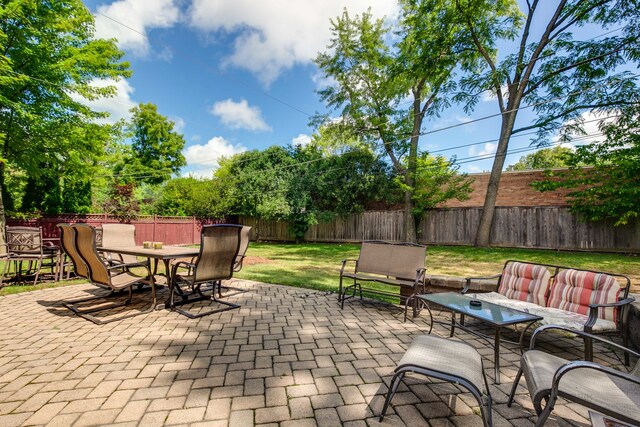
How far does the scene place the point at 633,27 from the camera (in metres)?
9.91

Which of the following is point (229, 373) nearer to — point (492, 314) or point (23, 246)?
point (492, 314)

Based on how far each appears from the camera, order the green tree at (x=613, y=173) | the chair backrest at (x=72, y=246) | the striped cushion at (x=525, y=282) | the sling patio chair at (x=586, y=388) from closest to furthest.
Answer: the sling patio chair at (x=586, y=388) → the striped cushion at (x=525, y=282) → the chair backrest at (x=72, y=246) → the green tree at (x=613, y=173)

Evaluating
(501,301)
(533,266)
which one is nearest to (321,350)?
(501,301)

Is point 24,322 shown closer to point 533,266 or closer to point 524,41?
point 533,266

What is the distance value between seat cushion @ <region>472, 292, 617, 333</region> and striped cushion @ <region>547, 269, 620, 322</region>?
0.39 feet

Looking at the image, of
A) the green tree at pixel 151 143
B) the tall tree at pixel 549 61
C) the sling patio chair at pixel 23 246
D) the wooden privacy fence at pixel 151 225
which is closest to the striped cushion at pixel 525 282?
the sling patio chair at pixel 23 246

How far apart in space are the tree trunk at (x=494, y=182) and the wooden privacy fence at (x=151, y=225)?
49.1ft

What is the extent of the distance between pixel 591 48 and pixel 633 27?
1.09 meters

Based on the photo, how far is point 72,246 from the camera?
4051 millimetres

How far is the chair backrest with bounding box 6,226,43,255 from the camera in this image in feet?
17.9

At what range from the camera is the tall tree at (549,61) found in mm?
10422

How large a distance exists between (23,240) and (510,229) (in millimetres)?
15348

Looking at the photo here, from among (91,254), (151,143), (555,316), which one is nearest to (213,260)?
(91,254)

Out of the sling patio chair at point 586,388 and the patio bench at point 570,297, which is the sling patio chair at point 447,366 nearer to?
the sling patio chair at point 586,388
